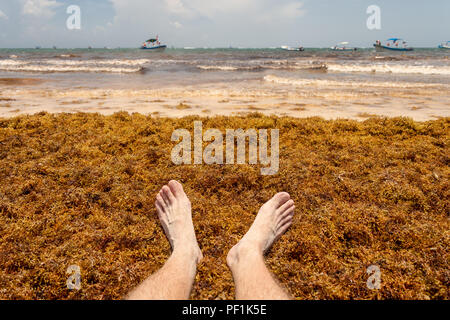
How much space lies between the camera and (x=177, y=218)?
2504mm

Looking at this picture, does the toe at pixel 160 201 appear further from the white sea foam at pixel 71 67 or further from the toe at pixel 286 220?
the white sea foam at pixel 71 67

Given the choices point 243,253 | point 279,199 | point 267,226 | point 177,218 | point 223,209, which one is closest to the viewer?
point 243,253

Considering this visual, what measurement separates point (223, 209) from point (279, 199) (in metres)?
0.63

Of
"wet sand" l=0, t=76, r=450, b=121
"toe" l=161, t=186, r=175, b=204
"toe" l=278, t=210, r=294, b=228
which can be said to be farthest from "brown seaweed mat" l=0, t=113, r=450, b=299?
"wet sand" l=0, t=76, r=450, b=121

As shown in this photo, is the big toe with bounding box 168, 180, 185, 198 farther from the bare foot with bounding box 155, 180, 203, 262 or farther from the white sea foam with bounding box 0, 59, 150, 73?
the white sea foam with bounding box 0, 59, 150, 73

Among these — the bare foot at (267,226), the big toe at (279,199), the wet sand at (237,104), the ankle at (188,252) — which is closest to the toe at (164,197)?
the ankle at (188,252)

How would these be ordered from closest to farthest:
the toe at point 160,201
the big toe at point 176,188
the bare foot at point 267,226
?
the bare foot at point 267,226, the toe at point 160,201, the big toe at point 176,188

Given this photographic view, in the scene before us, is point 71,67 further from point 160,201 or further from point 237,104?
point 160,201

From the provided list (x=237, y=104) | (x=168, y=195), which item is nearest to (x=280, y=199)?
(x=168, y=195)

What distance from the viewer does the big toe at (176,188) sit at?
289cm

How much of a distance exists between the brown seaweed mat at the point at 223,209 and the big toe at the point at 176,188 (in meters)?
0.13

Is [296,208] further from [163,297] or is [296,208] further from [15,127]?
[15,127]

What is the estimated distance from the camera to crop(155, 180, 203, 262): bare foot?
2170mm
